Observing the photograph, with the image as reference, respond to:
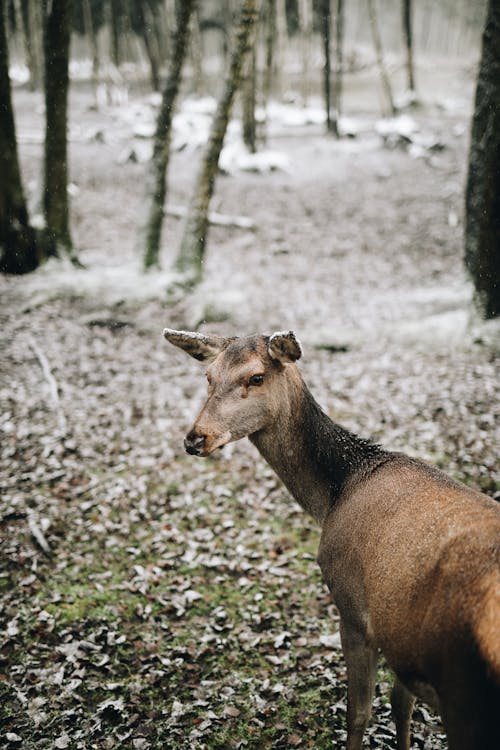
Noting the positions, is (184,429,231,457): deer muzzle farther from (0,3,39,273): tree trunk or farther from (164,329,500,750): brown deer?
(0,3,39,273): tree trunk

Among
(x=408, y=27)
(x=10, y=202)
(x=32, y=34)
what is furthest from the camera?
(x=32, y=34)

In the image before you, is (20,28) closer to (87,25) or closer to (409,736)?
(87,25)

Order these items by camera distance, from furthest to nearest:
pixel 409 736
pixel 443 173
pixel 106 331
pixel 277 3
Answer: pixel 277 3 < pixel 443 173 < pixel 106 331 < pixel 409 736

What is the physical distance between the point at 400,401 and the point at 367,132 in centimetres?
2429

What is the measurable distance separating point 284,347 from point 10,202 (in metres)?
10.6

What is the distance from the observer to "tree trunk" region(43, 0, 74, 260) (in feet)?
41.0

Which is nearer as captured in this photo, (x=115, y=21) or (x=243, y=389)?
(x=243, y=389)

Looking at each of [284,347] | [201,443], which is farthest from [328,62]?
[201,443]

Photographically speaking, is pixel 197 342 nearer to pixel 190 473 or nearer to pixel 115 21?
pixel 190 473

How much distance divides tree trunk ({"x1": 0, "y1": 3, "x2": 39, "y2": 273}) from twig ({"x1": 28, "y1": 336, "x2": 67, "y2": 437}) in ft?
9.44

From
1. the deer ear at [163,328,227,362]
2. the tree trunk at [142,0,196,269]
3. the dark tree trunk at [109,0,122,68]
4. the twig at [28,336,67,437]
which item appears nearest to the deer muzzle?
the deer ear at [163,328,227,362]

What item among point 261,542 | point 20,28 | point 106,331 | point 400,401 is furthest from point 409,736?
point 20,28

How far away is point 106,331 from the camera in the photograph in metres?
12.2

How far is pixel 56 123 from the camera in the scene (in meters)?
13.2
